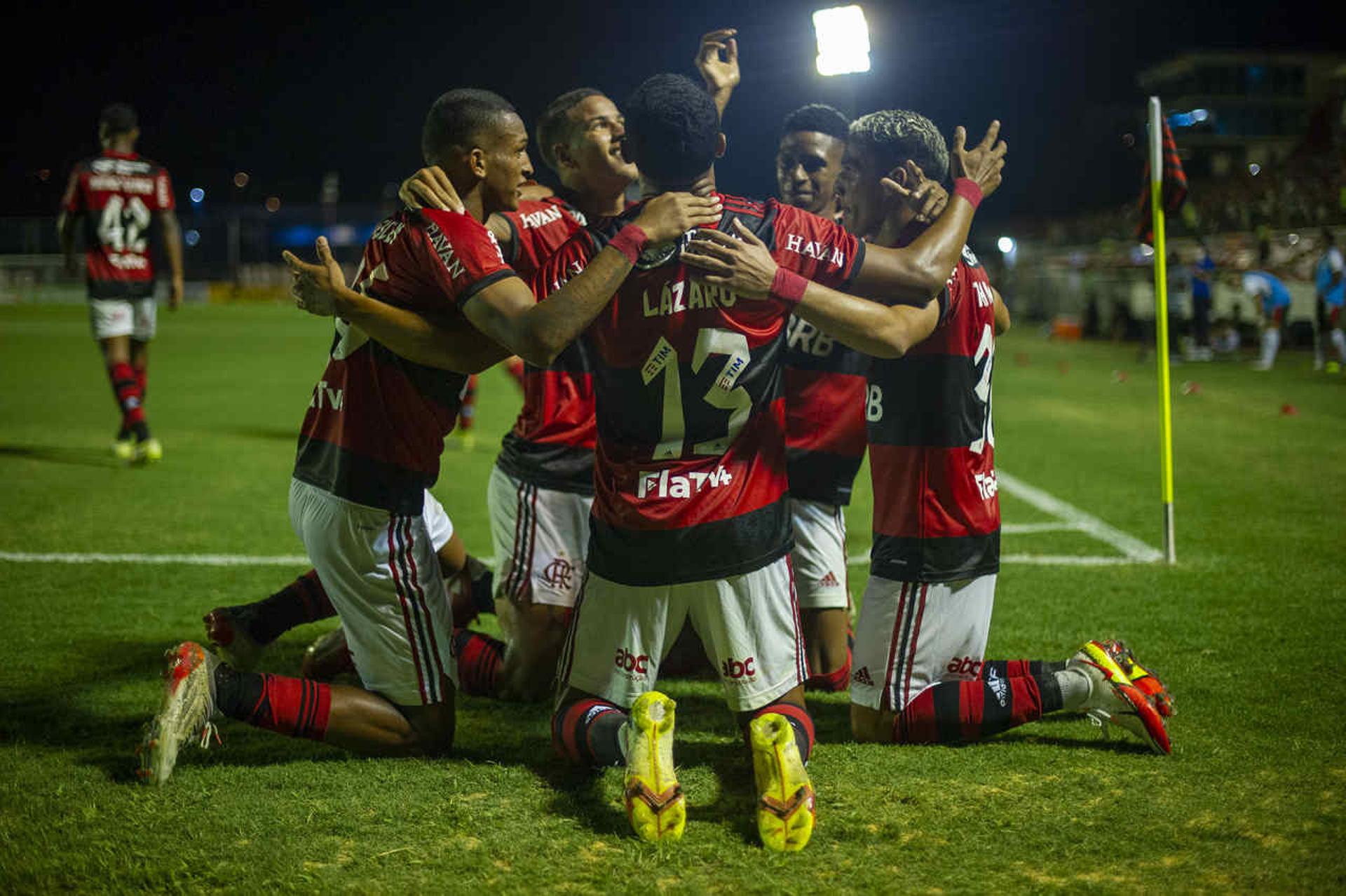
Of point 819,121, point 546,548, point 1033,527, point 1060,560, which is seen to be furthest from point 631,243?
point 1033,527

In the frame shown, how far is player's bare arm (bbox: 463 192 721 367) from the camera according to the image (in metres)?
3.18

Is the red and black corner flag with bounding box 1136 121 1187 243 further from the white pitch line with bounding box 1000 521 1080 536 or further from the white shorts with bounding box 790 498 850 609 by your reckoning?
the white shorts with bounding box 790 498 850 609

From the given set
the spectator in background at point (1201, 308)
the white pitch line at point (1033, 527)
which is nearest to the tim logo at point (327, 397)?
the white pitch line at point (1033, 527)

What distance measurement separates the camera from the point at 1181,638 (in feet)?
17.4

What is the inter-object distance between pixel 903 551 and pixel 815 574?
32.5 inches

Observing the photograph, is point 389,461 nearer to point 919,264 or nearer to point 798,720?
point 798,720

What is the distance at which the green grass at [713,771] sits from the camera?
309 centimetres

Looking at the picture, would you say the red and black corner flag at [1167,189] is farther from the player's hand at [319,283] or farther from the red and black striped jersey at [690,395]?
the player's hand at [319,283]

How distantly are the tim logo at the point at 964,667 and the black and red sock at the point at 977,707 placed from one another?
0.04 m

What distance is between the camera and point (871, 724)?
4039 millimetres

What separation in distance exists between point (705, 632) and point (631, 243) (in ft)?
3.88

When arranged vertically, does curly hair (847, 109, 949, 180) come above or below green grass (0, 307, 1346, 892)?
above

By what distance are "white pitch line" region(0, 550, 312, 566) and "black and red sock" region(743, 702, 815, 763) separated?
13.2 ft

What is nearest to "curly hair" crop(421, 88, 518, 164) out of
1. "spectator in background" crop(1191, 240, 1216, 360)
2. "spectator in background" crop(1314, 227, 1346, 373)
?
"spectator in background" crop(1314, 227, 1346, 373)
